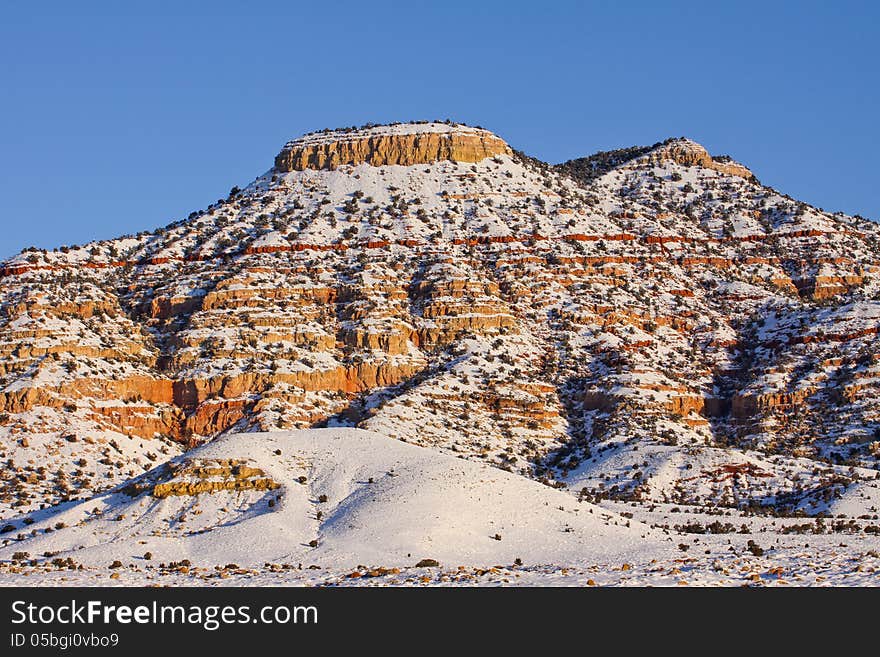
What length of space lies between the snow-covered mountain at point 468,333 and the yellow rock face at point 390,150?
23 cm

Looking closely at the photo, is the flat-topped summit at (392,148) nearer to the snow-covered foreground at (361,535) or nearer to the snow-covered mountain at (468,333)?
the snow-covered mountain at (468,333)

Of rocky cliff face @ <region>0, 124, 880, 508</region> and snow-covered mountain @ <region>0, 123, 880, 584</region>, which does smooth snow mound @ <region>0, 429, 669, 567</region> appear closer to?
snow-covered mountain @ <region>0, 123, 880, 584</region>

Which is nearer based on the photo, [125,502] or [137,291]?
[125,502]

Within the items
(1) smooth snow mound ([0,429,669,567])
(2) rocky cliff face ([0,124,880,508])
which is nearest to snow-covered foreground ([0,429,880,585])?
(1) smooth snow mound ([0,429,669,567])

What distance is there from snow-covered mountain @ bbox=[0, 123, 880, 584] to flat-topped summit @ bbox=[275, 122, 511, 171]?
228mm

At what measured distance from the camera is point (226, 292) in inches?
4026

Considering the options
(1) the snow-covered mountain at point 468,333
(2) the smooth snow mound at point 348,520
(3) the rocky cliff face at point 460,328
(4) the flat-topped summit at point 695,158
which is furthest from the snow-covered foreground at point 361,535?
(4) the flat-topped summit at point 695,158

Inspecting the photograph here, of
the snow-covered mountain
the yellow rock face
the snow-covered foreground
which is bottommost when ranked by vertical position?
the snow-covered foreground

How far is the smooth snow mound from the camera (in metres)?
50.2

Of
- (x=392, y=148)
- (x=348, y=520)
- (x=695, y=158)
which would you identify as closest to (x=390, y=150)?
(x=392, y=148)

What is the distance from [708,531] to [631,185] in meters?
83.9

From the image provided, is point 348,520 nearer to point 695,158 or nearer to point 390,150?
point 390,150
